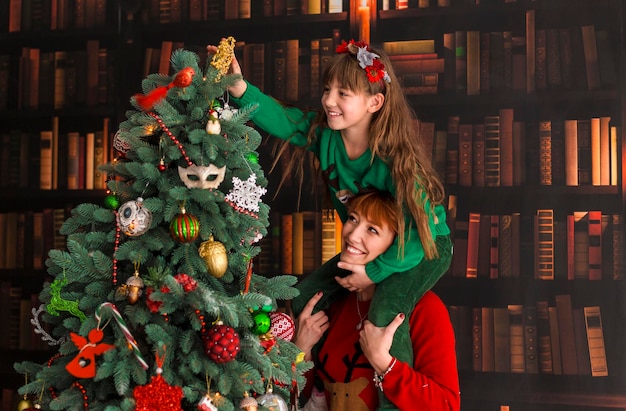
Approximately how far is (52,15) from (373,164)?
228 centimetres

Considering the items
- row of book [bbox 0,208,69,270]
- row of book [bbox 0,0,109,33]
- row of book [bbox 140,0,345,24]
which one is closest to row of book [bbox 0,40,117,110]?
row of book [bbox 0,0,109,33]

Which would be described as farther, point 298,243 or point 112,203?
point 298,243

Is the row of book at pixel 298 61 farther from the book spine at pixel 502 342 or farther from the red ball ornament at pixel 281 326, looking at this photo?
the red ball ornament at pixel 281 326

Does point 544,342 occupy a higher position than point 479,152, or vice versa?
point 479,152

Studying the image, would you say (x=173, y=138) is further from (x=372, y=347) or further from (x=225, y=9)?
(x=225, y=9)

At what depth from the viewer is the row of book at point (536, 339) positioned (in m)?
3.19

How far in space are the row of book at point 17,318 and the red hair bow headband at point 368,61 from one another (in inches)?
89.9

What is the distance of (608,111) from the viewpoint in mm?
3188

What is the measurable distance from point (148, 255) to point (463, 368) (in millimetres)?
1940

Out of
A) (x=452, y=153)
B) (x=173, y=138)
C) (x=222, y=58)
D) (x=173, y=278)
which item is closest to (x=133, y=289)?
(x=173, y=278)

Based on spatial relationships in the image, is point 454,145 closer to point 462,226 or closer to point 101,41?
point 462,226

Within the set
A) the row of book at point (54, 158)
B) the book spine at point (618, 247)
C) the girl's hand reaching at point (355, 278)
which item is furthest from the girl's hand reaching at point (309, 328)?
the row of book at point (54, 158)

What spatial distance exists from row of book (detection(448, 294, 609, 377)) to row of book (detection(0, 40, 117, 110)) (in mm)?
1971

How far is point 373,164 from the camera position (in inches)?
86.0
